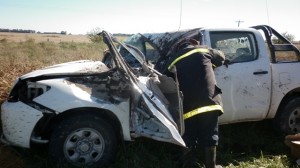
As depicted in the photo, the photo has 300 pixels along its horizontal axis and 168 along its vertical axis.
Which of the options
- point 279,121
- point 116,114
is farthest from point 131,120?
point 279,121

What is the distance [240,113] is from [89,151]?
2231 mm

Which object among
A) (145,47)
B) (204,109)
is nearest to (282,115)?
(204,109)

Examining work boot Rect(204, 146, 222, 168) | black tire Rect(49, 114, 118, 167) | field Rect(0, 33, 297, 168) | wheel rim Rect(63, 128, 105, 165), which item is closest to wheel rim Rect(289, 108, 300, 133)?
field Rect(0, 33, 297, 168)

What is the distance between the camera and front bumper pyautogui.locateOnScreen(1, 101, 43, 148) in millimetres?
3504

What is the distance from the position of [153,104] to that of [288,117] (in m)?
2.69

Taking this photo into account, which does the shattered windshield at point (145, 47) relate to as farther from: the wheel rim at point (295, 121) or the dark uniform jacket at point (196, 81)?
the wheel rim at point (295, 121)

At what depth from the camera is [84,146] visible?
3.67 metres

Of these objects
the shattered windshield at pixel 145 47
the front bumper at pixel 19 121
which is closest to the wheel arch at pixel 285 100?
the shattered windshield at pixel 145 47

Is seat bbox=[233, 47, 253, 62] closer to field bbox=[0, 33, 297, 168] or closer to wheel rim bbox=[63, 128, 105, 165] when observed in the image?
field bbox=[0, 33, 297, 168]

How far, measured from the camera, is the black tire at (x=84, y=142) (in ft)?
11.8

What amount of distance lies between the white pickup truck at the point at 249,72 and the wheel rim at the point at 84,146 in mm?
1249

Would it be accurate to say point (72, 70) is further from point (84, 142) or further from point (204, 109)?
point (204, 109)

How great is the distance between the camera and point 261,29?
18.0ft

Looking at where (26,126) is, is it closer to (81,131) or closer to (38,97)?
(38,97)
